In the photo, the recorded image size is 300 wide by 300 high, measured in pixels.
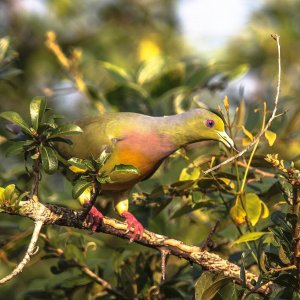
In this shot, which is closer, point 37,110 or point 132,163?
point 37,110

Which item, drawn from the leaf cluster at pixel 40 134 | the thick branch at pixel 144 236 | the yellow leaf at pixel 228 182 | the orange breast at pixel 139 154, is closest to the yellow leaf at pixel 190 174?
the yellow leaf at pixel 228 182

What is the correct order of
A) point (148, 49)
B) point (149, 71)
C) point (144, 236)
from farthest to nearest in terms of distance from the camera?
point (148, 49), point (149, 71), point (144, 236)

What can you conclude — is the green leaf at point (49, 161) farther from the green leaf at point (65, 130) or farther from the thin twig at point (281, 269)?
the thin twig at point (281, 269)

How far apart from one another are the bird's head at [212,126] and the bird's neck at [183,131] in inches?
1.4

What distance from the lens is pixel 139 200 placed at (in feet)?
10.0

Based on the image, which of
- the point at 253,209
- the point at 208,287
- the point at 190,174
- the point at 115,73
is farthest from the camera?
the point at 115,73

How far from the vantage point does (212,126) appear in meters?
3.13

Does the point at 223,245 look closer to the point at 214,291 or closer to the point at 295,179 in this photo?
the point at 214,291

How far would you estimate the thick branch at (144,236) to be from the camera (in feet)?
7.48

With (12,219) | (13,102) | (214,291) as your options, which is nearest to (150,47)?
(13,102)

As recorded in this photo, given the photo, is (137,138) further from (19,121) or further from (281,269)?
(281,269)

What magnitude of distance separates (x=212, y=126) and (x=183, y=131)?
151 mm

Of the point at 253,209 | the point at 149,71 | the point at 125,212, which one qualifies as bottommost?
the point at 125,212

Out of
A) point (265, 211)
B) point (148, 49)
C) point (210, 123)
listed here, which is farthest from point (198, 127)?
point (148, 49)
